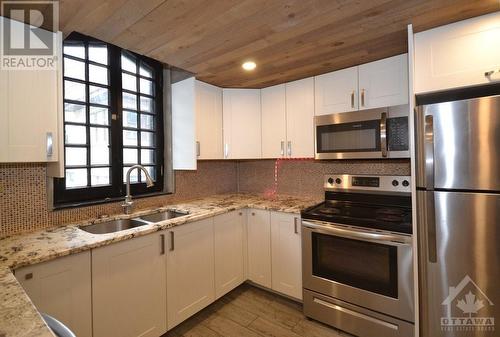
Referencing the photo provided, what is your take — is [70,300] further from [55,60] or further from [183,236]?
[55,60]

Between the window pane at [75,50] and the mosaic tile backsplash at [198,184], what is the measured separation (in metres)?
0.92

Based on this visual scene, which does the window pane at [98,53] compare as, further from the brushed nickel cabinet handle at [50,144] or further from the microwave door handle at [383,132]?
the microwave door handle at [383,132]

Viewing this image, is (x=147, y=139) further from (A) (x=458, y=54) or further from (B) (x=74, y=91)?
(A) (x=458, y=54)

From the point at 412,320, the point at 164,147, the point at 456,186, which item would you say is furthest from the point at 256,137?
the point at 412,320

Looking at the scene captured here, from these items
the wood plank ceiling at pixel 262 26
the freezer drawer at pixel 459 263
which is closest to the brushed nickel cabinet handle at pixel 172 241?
the wood plank ceiling at pixel 262 26

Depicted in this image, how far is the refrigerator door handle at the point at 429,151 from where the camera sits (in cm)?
151

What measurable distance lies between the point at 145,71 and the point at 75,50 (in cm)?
62

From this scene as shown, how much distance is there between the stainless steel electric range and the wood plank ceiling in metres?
1.17

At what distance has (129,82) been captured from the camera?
233 centimetres

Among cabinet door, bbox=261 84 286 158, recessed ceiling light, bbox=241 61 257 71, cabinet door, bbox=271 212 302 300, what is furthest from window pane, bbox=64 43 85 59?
cabinet door, bbox=271 212 302 300

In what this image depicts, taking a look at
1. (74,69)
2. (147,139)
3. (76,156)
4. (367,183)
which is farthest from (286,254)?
(74,69)

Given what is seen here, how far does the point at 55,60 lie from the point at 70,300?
4.66 feet

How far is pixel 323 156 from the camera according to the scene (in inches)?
92.1
